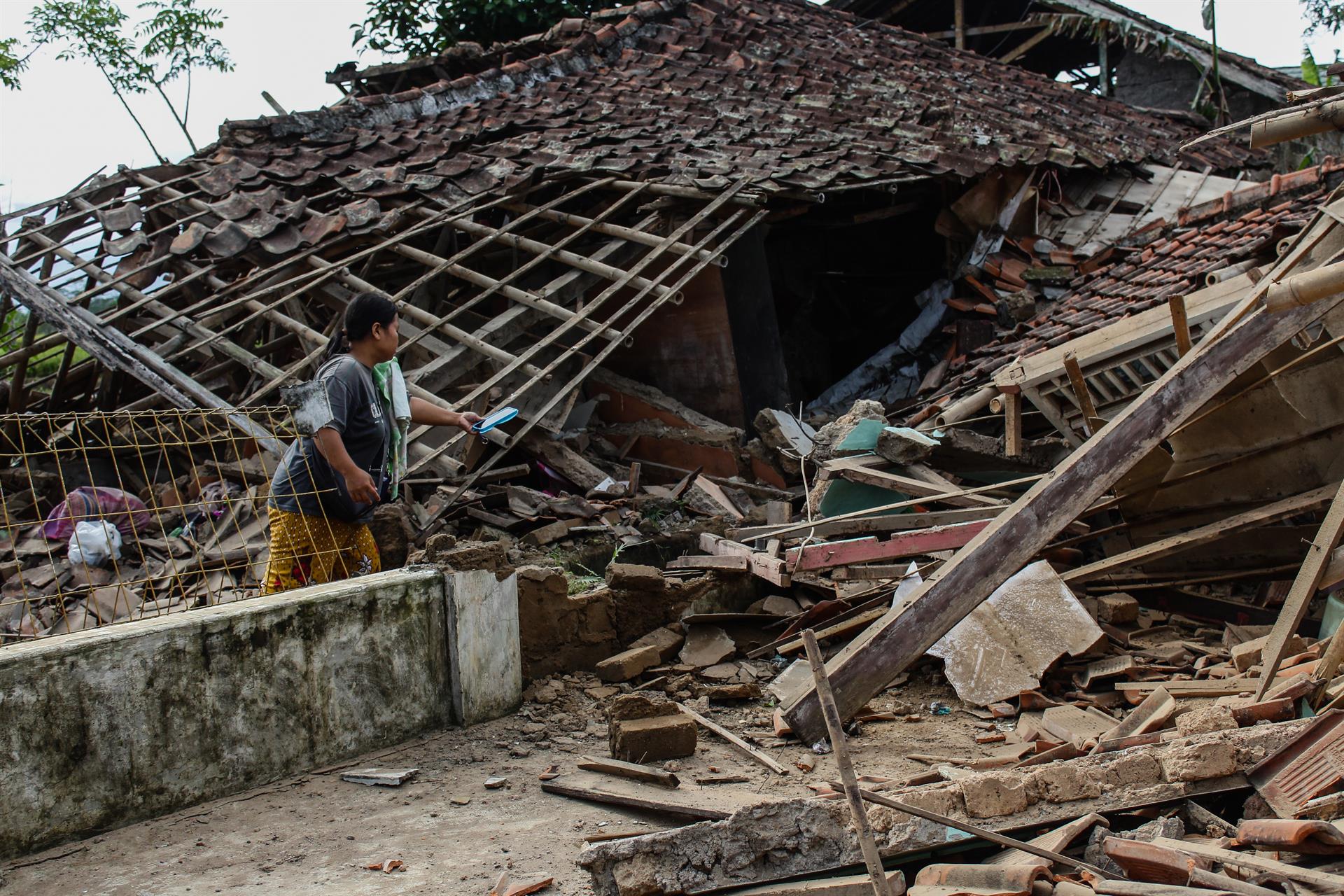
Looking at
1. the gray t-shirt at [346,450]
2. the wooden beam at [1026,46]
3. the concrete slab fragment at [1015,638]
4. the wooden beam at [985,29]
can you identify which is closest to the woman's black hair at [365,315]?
the gray t-shirt at [346,450]

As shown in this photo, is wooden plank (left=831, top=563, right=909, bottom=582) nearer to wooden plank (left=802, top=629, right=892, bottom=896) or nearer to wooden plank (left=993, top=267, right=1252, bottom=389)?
wooden plank (left=993, top=267, right=1252, bottom=389)

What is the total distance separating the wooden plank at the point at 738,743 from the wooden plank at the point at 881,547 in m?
1.10

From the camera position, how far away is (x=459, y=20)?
687 inches

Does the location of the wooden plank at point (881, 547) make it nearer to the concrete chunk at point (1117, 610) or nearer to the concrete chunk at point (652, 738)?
the concrete chunk at point (1117, 610)

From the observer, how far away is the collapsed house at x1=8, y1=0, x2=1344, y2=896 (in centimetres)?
346

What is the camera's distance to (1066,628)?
16.8 ft

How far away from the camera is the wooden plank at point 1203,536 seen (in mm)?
5531

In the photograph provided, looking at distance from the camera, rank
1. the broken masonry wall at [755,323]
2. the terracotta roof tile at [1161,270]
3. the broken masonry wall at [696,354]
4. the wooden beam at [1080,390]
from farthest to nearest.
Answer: the broken masonry wall at [755,323] → the broken masonry wall at [696,354] → the terracotta roof tile at [1161,270] → the wooden beam at [1080,390]

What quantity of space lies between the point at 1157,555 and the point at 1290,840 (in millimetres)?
2974

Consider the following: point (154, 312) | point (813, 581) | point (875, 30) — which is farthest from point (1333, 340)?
point (875, 30)

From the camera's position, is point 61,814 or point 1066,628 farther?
point 1066,628

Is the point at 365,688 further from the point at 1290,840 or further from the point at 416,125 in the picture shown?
the point at 416,125

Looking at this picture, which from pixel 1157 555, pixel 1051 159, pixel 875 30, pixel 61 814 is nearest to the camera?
pixel 61 814

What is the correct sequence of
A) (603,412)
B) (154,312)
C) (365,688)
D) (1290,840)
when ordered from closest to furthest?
(1290,840) → (365,688) → (154,312) → (603,412)
